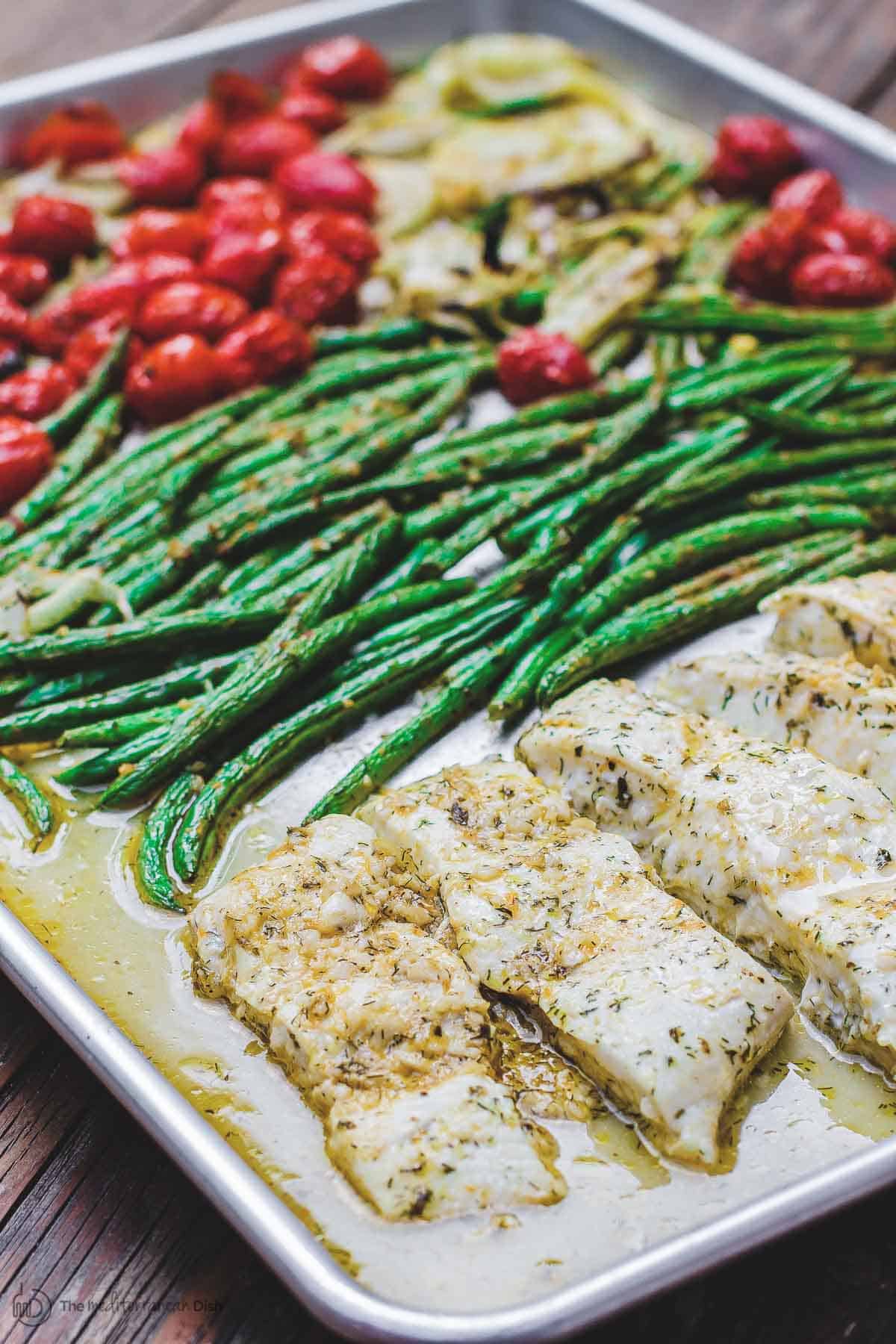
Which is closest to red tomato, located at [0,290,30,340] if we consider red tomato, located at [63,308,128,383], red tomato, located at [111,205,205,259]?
red tomato, located at [63,308,128,383]

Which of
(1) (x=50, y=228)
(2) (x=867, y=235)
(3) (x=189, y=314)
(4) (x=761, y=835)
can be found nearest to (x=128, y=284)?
(3) (x=189, y=314)

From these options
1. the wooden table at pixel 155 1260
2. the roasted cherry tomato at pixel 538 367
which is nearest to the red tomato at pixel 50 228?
the roasted cherry tomato at pixel 538 367

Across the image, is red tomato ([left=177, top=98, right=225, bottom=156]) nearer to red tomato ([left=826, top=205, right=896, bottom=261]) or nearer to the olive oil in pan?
red tomato ([left=826, top=205, right=896, bottom=261])

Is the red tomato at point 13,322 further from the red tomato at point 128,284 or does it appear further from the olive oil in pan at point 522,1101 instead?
the olive oil in pan at point 522,1101

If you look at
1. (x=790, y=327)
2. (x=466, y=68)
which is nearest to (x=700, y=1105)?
(x=790, y=327)

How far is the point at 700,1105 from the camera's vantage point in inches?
139

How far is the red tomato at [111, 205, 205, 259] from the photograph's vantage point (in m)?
6.90

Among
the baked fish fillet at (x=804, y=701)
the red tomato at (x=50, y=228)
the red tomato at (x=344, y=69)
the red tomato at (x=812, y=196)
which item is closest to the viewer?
the baked fish fillet at (x=804, y=701)

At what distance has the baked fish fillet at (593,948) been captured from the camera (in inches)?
140

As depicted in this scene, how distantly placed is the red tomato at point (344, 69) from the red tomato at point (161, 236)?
1509 millimetres

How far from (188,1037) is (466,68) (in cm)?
598

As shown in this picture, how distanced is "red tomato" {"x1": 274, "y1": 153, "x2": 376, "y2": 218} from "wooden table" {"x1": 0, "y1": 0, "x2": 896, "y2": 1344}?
4.50 metres

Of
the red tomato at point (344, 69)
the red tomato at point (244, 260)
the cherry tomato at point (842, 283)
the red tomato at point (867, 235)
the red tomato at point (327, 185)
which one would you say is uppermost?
the red tomato at point (867, 235)

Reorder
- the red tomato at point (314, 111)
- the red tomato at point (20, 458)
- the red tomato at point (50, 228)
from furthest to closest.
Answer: the red tomato at point (314, 111) < the red tomato at point (50, 228) < the red tomato at point (20, 458)
